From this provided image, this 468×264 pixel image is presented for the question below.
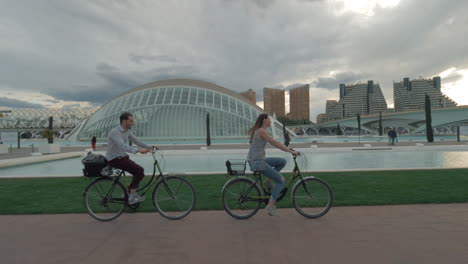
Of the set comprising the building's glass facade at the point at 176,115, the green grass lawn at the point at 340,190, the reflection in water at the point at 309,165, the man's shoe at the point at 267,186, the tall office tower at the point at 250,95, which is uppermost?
the tall office tower at the point at 250,95

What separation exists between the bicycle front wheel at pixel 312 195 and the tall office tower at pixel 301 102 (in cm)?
15790

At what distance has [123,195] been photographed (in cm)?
505

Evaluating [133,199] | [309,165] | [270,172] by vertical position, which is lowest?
[309,165]

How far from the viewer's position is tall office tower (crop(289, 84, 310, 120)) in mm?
157750

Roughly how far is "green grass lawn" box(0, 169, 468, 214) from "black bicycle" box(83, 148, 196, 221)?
0.58 metres

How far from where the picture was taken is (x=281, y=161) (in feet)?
16.1

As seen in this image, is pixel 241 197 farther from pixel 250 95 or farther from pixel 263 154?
pixel 250 95

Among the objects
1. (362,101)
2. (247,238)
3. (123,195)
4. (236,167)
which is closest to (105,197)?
(123,195)

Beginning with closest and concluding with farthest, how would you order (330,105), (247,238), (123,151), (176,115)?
(247,238), (123,151), (176,115), (330,105)

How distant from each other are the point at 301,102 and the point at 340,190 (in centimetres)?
15922

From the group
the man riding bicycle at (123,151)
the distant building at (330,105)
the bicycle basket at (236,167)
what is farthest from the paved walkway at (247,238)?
the distant building at (330,105)

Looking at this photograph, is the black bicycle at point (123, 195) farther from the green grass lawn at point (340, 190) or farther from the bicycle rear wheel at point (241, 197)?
the bicycle rear wheel at point (241, 197)

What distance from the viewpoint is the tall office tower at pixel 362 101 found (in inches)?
6601

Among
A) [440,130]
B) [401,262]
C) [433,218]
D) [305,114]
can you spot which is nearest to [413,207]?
[433,218]
